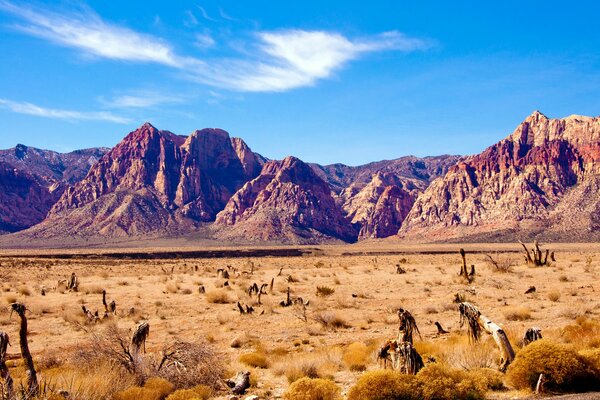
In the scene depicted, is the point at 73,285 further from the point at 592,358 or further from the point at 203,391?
the point at 592,358

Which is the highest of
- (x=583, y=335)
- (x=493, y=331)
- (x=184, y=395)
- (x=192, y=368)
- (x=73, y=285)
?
(x=493, y=331)

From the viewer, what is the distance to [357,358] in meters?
12.7

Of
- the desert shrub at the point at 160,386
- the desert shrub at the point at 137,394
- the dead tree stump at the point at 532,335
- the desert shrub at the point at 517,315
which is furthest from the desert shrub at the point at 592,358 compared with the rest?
the desert shrub at the point at 517,315

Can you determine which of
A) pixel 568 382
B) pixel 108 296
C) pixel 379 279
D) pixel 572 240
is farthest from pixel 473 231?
pixel 568 382

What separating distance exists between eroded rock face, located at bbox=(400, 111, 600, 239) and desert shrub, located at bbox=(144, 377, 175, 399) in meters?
158

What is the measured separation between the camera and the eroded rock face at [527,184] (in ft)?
547

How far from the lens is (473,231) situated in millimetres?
172375

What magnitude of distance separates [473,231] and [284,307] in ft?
523

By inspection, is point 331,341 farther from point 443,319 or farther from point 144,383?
point 144,383

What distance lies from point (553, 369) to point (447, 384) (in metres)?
2.12

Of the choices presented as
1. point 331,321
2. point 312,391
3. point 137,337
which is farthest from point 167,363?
point 331,321

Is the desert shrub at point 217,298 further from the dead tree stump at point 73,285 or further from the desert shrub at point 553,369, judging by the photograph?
the desert shrub at point 553,369

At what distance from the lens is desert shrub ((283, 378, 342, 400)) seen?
30.0 feet

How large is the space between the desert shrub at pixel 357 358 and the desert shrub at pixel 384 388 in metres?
3.51
